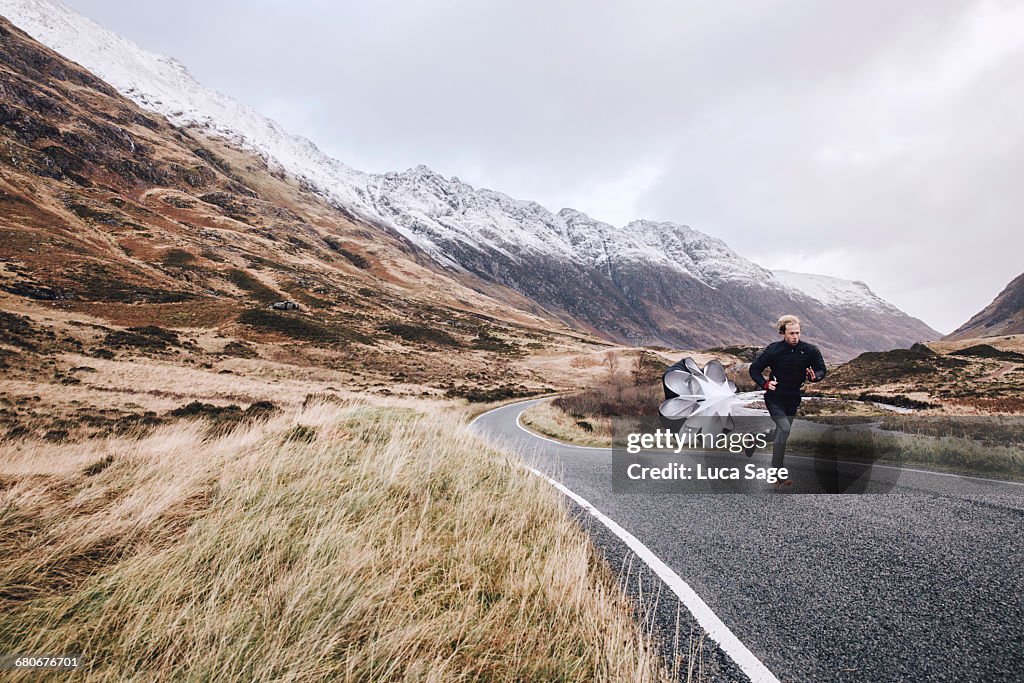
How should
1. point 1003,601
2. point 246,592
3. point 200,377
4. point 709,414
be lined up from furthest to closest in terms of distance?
point 200,377 → point 709,414 → point 1003,601 → point 246,592

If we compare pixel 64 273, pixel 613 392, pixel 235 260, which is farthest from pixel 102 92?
pixel 613 392

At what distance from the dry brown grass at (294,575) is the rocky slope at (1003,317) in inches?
6719

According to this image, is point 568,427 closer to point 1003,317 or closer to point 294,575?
point 294,575

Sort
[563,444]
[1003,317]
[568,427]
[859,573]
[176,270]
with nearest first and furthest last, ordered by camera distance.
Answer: [859,573] → [563,444] → [568,427] → [176,270] → [1003,317]

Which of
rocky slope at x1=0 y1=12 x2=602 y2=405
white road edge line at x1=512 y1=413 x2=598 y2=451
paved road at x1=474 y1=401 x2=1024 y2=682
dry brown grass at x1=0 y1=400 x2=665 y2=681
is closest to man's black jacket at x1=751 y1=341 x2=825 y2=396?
paved road at x1=474 y1=401 x2=1024 y2=682

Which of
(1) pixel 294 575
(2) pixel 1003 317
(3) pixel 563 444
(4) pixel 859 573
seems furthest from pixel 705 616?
(2) pixel 1003 317

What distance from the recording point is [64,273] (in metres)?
42.6

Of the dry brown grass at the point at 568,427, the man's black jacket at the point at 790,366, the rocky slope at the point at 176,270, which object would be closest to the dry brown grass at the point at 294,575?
the man's black jacket at the point at 790,366

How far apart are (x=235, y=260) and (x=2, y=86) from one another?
259 feet

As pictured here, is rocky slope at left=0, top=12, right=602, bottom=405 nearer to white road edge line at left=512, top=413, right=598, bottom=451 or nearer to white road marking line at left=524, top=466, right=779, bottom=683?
white road edge line at left=512, top=413, right=598, bottom=451

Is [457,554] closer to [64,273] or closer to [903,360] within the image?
[903,360]

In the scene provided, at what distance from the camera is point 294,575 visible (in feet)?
7.70

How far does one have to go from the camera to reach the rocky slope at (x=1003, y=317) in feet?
384

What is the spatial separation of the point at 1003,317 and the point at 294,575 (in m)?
208
